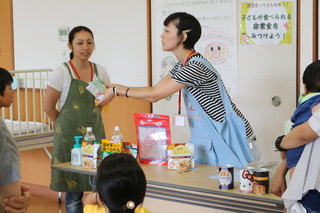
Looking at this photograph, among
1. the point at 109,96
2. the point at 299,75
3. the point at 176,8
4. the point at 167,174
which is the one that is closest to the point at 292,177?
the point at 167,174

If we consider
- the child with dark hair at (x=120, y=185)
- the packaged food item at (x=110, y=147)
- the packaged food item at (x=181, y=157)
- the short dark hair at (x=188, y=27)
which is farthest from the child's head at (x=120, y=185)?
the short dark hair at (x=188, y=27)

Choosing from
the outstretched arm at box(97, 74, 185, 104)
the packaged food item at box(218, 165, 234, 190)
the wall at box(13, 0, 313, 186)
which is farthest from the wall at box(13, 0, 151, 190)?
the packaged food item at box(218, 165, 234, 190)

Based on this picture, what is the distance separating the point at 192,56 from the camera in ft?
9.72

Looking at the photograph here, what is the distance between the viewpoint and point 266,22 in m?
3.82

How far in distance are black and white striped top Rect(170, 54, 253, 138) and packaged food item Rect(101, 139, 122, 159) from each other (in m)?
0.52

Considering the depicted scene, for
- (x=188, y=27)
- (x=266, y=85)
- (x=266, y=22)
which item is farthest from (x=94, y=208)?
(x=266, y=22)

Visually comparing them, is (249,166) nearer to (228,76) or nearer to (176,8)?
(228,76)

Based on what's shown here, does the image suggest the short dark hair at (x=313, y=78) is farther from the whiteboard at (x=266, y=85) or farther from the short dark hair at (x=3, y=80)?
the whiteboard at (x=266, y=85)

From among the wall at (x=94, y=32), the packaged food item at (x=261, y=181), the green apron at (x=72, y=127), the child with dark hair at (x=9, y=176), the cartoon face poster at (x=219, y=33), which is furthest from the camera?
the wall at (x=94, y=32)

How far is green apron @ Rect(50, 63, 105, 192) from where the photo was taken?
3.56m

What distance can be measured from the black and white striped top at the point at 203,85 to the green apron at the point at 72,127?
0.92 metres

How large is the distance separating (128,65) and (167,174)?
6.49ft

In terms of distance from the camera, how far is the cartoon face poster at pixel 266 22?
3.74 m

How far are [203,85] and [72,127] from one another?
1134 millimetres
